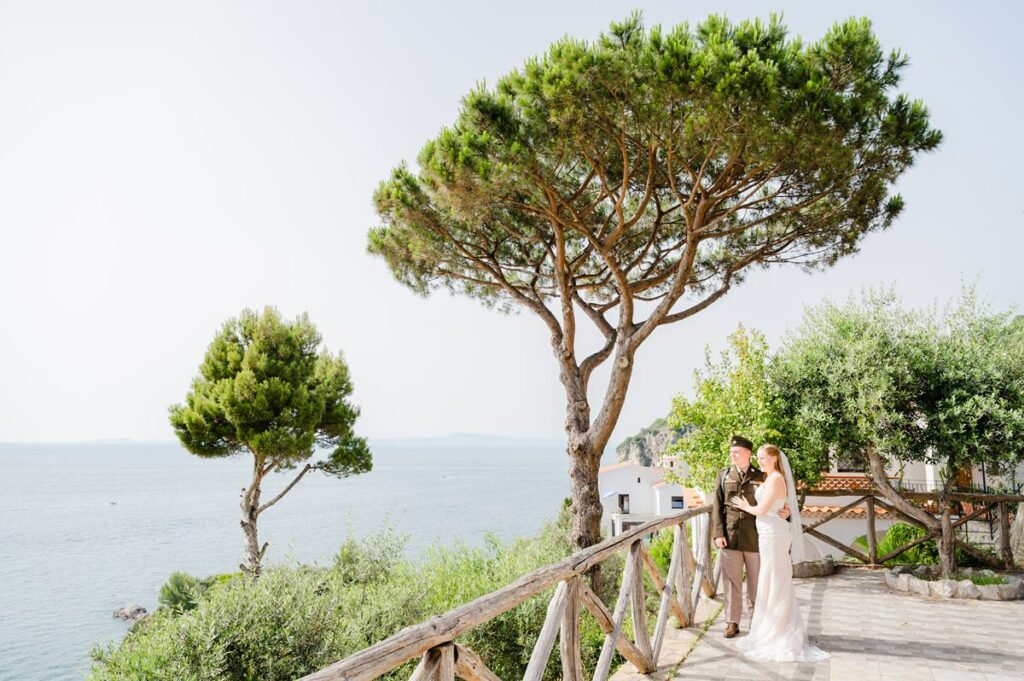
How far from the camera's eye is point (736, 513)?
573 centimetres

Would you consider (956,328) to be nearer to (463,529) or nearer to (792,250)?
(792,250)

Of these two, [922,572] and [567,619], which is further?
[922,572]

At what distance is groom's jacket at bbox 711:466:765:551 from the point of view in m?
5.66

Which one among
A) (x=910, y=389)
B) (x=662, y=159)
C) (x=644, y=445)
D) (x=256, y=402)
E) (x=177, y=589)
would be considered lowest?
(x=177, y=589)

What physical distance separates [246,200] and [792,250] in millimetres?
22624

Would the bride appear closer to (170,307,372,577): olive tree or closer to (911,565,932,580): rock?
(911,565,932,580): rock

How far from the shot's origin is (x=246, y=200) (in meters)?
26.8

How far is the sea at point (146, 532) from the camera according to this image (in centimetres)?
2756

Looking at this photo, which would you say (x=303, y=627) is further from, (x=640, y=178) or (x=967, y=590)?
(x=640, y=178)

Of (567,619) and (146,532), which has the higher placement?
(567,619)

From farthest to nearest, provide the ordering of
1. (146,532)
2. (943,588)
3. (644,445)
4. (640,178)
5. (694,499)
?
(644,445)
(146,532)
(694,499)
(640,178)
(943,588)

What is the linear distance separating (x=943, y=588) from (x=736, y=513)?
10.7 feet

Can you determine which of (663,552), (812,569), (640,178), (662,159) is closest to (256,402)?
(663,552)

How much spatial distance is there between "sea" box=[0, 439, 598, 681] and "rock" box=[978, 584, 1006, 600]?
7.31 m
